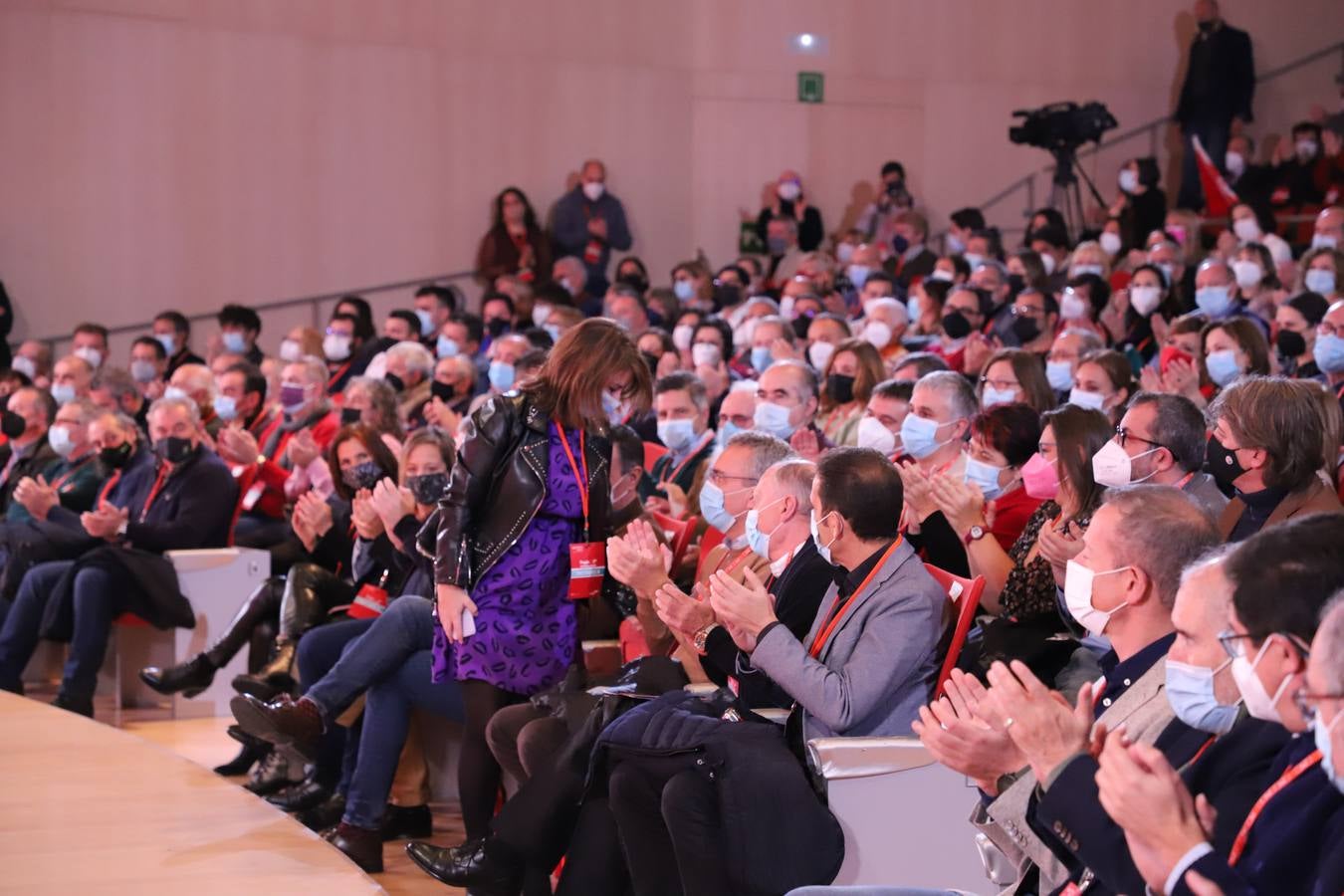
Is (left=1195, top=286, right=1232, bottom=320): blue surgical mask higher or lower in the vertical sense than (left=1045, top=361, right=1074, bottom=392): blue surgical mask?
higher

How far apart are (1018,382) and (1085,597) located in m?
2.62

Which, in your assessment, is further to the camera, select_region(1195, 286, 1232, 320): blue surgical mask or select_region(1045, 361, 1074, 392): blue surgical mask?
select_region(1195, 286, 1232, 320): blue surgical mask

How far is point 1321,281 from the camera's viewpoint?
7230 millimetres

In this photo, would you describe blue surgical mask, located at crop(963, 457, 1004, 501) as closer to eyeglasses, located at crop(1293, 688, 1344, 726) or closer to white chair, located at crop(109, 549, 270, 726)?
eyeglasses, located at crop(1293, 688, 1344, 726)

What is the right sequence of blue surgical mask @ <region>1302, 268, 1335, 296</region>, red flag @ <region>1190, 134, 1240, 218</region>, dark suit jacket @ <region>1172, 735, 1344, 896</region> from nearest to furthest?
1. dark suit jacket @ <region>1172, 735, 1344, 896</region>
2. blue surgical mask @ <region>1302, 268, 1335, 296</region>
3. red flag @ <region>1190, 134, 1240, 218</region>

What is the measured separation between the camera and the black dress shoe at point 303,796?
192 inches

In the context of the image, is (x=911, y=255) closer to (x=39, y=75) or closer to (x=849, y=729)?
(x=39, y=75)

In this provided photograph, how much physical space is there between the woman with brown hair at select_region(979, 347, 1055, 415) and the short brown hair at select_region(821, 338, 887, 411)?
2.17 ft

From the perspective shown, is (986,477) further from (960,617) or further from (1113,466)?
(960,617)

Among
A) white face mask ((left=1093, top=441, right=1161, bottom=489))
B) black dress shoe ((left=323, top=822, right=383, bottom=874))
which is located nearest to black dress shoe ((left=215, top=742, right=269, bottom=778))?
black dress shoe ((left=323, top=822, right=383, bottom=874))

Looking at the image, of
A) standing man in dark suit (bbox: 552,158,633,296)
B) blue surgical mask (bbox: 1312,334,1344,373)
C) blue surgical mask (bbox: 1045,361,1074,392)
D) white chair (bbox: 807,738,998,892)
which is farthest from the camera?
standing man in dark suit (bbox: 552,158,633,296)

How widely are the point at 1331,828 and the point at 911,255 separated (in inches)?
362

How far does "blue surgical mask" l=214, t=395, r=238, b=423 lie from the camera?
7.42 meters

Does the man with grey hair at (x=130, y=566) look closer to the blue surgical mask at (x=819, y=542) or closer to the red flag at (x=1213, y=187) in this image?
the blue surgical mask at (x=819, y=542)
